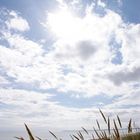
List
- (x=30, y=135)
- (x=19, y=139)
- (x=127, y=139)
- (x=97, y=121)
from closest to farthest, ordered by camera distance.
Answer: (x=30, y=135), (x=19, y=139), (x=97, y=121), (x=127, y=139)

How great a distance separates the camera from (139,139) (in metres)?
8.58

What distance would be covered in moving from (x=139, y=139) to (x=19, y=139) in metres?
5.40

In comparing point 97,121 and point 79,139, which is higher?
point 97,121

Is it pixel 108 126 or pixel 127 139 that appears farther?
pixel 127 139

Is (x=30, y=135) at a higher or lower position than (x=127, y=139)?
lower

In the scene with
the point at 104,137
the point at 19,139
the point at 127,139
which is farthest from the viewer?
the point at 127,139

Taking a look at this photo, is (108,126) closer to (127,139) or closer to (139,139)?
(139,139)

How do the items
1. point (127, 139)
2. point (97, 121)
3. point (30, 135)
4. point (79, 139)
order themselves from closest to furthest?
1. point (30, 135)
2. point (79, 139)
3. point (97, 121)
4. point (127, 139)

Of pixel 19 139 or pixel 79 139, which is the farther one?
pixel 79 139

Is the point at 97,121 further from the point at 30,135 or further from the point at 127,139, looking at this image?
the point at 127,139

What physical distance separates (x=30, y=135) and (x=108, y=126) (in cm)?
226

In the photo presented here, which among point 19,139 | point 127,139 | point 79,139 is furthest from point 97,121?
point 127,139

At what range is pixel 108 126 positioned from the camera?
222 inches

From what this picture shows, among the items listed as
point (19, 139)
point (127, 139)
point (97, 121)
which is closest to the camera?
point (19, 139)
